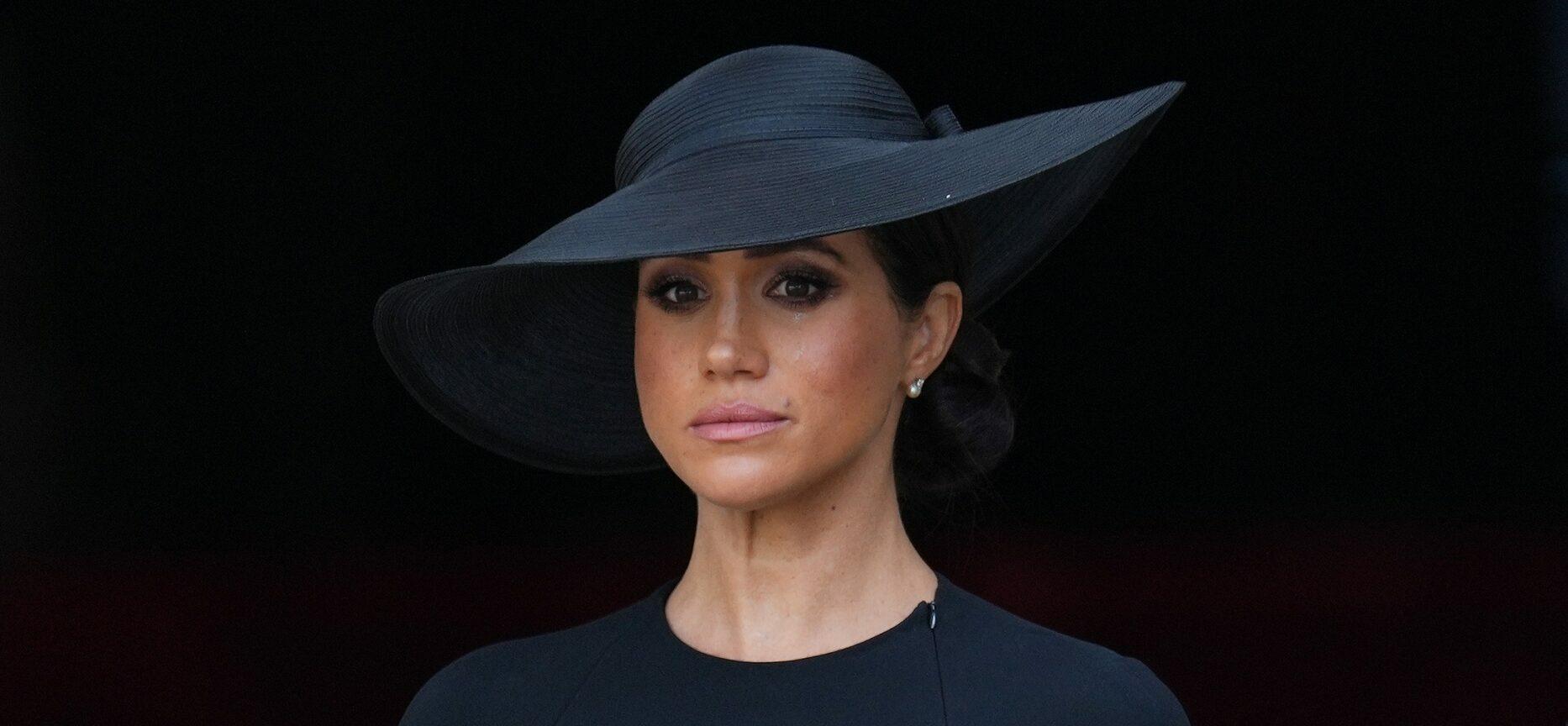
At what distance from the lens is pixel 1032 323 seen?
149 inches

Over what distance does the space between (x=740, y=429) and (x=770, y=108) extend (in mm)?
360

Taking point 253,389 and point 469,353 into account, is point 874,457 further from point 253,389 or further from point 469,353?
point 253,389

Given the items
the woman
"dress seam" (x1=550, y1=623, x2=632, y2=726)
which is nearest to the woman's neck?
the woman

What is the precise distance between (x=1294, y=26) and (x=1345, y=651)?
1091 millimetres

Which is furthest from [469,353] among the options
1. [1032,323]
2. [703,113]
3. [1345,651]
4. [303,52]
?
[1345,651]

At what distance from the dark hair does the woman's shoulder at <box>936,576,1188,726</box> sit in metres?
0.25

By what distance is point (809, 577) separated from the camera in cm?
224

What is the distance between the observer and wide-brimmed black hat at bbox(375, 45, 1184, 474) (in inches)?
78.5

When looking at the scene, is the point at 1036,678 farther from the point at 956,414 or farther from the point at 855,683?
the point at 956,414

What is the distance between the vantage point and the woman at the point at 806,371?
204 centimetres

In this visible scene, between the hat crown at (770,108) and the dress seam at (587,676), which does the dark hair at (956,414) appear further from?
the dress seam at (587,676)

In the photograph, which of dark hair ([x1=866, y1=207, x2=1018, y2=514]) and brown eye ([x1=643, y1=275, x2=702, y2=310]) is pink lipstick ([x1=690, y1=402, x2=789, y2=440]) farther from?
dark hair ([x1=866, y1=207, x2=1018, y2=514])

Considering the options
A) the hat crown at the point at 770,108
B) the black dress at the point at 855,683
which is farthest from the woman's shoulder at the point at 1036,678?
the hat crown at the point at 770,108

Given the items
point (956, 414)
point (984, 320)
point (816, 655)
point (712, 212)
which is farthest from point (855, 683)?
point (984, 320)
